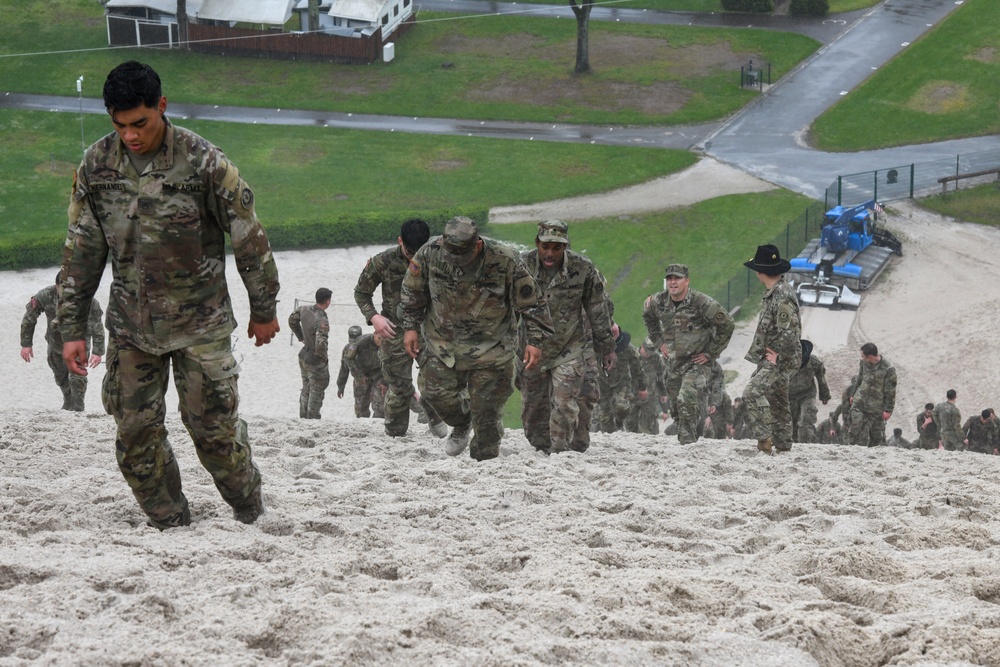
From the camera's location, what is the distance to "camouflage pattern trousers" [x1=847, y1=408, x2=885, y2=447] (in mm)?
19797

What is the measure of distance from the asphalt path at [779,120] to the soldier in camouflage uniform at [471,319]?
2709 centimetres

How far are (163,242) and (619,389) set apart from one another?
10592 mm

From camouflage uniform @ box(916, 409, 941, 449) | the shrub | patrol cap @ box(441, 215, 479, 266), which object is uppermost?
the shrub

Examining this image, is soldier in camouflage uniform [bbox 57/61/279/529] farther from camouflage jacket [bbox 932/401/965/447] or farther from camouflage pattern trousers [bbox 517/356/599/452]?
camouflage jacket [bbox 932/401/965/447]

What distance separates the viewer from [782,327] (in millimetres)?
14656

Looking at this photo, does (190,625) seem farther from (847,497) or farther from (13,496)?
(847,497)

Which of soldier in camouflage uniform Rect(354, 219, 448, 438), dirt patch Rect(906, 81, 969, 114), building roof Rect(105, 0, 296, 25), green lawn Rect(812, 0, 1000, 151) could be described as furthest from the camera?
building roof Rect(105, 0, 296, 25)

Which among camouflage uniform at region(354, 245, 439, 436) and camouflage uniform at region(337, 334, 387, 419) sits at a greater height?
camouflage uniform at region(354, 245, 439, 436)

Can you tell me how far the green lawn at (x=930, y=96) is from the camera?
1700 inches

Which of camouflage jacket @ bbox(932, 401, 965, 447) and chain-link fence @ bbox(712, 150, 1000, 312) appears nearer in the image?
camouflage jacket @ bbox(932, 401, 965, 447)

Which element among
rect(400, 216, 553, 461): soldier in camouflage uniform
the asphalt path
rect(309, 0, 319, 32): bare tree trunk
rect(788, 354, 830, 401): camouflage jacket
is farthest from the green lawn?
rect(400, 216, 553, 461): soldier in camouflage uniform

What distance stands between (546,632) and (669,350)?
9.81m

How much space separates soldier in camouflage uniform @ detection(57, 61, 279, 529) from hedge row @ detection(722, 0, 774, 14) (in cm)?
4744

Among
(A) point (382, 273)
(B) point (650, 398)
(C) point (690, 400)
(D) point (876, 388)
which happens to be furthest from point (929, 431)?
(A) point (382, 273)
